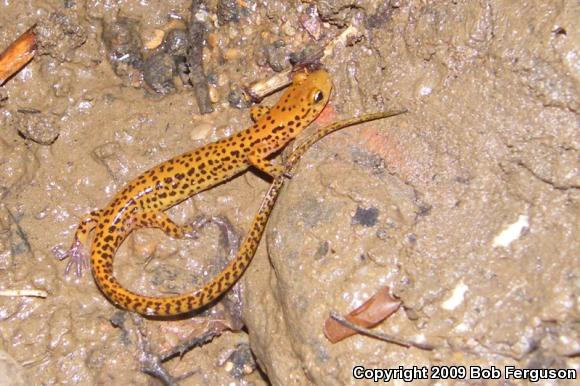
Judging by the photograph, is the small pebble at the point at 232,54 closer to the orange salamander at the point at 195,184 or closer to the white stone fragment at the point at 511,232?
the orange salamander at the point at 195,184

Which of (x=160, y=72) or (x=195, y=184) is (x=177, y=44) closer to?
(x=160, y=72)

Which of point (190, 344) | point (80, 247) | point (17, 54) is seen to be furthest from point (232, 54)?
point (190, 344)

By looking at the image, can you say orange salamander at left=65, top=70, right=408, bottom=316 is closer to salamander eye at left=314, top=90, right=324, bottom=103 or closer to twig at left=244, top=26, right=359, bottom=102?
salamander eye at left=314, top=90, right=324, bottom=103

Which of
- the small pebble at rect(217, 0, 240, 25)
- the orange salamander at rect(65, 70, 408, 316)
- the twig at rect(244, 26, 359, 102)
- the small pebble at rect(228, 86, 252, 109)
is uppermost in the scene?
the small pebble at rect(217, 0, 240, 25)

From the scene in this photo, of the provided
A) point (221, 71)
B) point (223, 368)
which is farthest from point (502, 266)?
point (221, 71)

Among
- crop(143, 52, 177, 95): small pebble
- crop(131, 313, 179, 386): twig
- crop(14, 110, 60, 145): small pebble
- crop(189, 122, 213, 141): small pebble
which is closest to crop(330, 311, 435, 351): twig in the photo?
crop(131, 313, 179, 386): twig

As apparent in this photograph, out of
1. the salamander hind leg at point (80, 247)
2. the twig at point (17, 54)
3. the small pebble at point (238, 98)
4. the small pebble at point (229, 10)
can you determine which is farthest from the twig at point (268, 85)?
the twig at point (17, 54)

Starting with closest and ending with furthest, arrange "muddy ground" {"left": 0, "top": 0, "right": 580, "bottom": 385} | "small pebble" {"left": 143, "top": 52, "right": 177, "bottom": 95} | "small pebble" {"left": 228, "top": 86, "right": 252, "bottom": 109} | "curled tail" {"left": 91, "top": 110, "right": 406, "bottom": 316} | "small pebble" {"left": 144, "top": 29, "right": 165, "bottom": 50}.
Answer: "muddy ground" {"left": 0, "top": 0, "right": 580, "bottom": 385}, "curled tail" {"left": 91, "top": 110, "right": 406, "bottom": 316}, "small pebble" {"left": 228, "top": 86, "right": 252, "bottom": 109}, "small pebble" {"left": 143, "top": 52, "right": 177, "bottom": 95}, "small pebble" {"left": 144, "top": 29, "right": 165, "bottom": 50}

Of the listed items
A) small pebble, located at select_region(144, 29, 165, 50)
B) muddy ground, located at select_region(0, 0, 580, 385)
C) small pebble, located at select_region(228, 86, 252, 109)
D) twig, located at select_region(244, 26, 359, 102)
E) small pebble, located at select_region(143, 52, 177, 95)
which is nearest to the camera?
muddy ground, located at select_region(0, 0, 580, 385)
